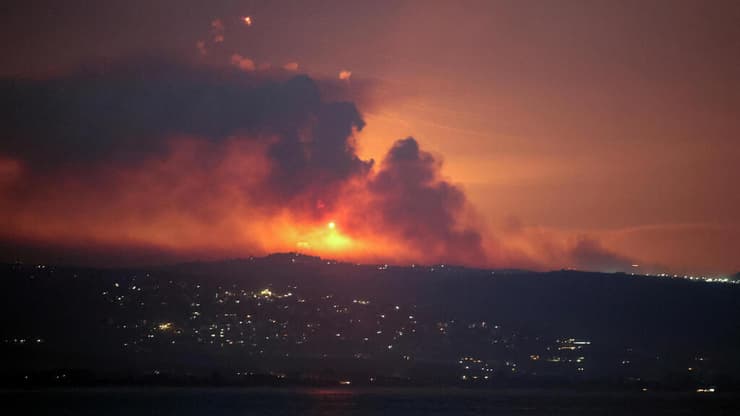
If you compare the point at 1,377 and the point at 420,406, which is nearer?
the point at 420,406

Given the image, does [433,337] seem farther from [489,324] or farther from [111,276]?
[111,276]

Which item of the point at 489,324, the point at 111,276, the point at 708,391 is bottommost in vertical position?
the point at 708,391

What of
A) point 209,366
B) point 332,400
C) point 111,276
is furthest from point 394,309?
point 332,400

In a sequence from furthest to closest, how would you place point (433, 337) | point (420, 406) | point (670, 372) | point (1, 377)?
point (433, 337) < point (670, 372) < point (1, 377) < point (420, 406)

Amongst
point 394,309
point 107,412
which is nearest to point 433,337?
point 394,309

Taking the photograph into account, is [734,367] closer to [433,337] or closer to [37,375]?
[433,337]

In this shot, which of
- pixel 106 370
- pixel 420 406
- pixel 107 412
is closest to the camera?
pixel 107 412

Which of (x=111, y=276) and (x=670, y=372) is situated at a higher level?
(x=111, y=276)
